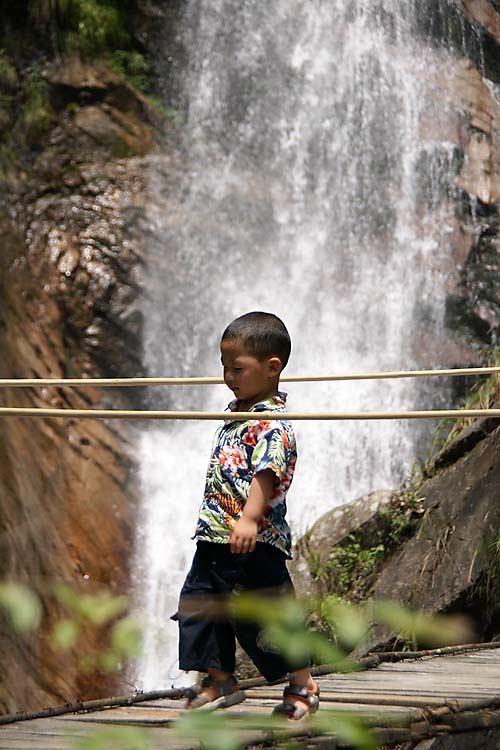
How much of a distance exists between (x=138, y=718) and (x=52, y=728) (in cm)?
21

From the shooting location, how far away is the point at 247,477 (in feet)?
8.02

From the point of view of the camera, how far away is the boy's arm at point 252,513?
7.57 ft

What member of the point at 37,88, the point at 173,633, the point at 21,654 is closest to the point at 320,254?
the point at 37,88

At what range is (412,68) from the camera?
9.87 metres

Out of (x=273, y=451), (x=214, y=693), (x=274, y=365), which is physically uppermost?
(x=274, y=365)

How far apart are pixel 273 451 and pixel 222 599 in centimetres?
39

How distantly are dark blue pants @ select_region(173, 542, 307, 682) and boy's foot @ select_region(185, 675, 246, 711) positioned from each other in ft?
0.14

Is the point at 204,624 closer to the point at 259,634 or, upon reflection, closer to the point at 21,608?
the point at 259,634

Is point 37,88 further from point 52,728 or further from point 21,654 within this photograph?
point 52,728

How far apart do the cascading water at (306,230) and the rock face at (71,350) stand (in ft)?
1.14

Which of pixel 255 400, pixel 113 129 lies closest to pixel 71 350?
pixel 113 129

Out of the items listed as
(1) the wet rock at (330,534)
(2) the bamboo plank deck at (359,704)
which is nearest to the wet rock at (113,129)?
(1) the wet rock at (330,534)

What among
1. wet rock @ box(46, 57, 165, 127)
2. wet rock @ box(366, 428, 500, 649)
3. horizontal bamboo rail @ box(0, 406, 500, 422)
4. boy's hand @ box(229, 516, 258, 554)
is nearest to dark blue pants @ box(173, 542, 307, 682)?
boy's hand @ box(229, 516, 258, 554)

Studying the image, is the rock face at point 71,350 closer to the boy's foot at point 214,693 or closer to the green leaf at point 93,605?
the boy's foot at point 214,693
